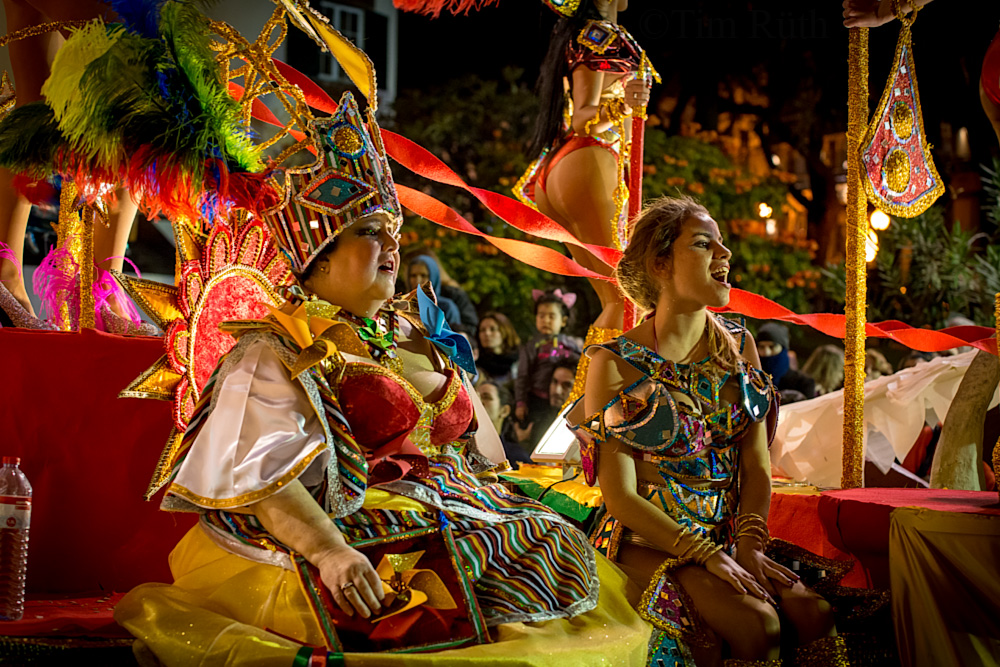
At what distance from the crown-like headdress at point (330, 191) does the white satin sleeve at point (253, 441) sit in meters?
0.37

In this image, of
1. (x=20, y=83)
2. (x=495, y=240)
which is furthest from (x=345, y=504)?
(x=20, y=83)

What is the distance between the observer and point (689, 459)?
267 cm

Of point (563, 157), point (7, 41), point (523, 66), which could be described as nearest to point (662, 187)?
point (523, 66)

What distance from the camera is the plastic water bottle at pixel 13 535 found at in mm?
2459

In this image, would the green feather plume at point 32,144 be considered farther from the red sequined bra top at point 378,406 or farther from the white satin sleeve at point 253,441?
the red sequined bra top at point 378,406

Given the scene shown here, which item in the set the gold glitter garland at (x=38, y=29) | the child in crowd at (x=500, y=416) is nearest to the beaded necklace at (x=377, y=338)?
the gold glitter garland at (x=38, y=29)

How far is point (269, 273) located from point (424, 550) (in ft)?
3.24

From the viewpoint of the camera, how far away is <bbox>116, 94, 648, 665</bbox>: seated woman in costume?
1.99 meters

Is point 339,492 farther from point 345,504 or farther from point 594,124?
point 594,124

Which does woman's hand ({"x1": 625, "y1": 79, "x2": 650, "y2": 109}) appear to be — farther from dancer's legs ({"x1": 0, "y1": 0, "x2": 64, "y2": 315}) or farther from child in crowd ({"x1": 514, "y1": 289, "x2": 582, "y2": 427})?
child in crowd ({"x1": 514, "y1": 289, "x2": 582, "y2": 427})

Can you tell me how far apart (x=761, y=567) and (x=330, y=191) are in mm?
1458

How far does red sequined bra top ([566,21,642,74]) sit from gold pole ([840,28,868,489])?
0.92 m

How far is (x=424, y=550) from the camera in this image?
215cm

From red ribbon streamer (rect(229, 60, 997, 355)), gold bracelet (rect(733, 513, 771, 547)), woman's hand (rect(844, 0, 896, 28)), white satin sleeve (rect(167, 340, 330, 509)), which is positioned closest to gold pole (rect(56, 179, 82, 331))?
red ribbon streamer (rect(229, 60, 997, 355))
